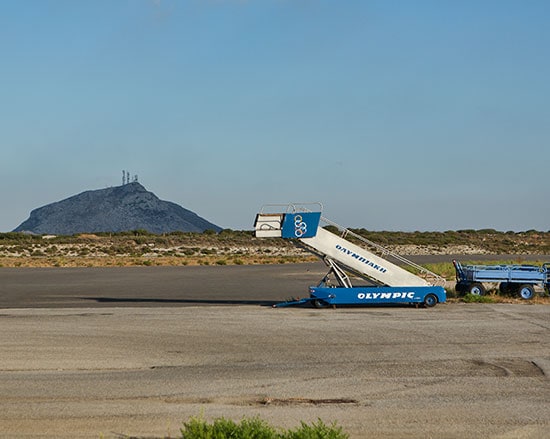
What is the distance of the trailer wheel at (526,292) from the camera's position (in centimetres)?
2834

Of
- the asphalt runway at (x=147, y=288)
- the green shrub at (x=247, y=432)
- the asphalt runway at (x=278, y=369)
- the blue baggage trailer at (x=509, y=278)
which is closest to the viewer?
the green shrub at (x=247, y=432)

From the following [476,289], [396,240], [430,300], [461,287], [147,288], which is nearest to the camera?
[430,300]

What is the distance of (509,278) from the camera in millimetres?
28406

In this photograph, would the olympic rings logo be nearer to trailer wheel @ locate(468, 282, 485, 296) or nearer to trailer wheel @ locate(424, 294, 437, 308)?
trailer wheel @ locate(424, 294, 437, 308)

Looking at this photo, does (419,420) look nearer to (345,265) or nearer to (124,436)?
(124,436)

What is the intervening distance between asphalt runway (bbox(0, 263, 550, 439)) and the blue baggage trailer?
174 centimetres

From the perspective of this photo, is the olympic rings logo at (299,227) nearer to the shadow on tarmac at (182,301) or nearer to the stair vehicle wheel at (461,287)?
the shadow on tarmac at (182,301)

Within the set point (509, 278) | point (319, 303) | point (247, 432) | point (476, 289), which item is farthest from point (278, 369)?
point (509, 278)

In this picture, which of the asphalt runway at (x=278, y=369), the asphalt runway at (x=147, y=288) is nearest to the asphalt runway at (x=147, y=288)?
the asphalt runway at (x=147, y=288)

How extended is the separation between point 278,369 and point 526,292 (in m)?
16.7

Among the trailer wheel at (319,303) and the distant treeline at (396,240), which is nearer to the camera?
the trailer wheel at (319,303)

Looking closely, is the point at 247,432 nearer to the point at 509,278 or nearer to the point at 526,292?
the point at 509,278

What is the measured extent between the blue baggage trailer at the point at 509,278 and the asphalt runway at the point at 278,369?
5.71 ft

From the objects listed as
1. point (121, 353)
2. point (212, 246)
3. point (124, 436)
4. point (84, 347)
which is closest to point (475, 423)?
point (124, 436)
